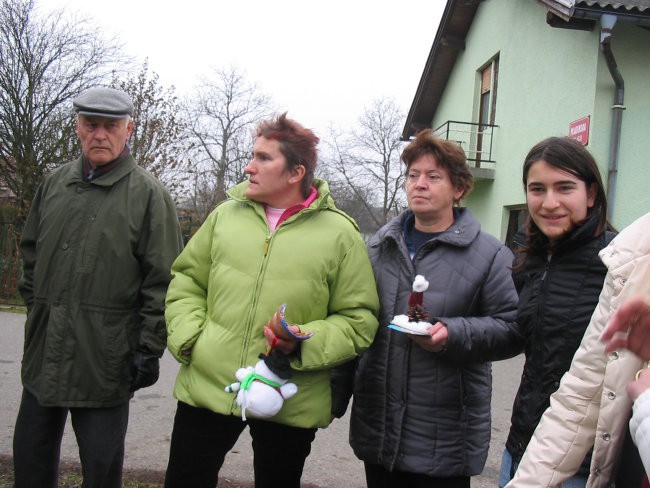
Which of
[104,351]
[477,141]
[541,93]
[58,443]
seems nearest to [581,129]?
[541,93]

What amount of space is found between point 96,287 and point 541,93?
9.15 meters

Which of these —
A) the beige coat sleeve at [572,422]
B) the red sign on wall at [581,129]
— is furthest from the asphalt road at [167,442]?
the red sign on wall at [581,129]

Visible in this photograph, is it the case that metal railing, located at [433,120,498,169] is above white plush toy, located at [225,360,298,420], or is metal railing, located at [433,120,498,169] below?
above

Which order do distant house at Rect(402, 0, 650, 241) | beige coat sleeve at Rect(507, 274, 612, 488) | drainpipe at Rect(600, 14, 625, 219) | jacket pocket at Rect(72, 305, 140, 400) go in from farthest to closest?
distant house at Rect(402, 0, 650, 241) → drainpipe at Rect(600, 14, 625, 219) → jacket pocket at Rect(72, 305, 140, 400) → beige coat sleeve at Rect(507, 274, 612, 488)

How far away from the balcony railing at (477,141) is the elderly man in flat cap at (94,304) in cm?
945

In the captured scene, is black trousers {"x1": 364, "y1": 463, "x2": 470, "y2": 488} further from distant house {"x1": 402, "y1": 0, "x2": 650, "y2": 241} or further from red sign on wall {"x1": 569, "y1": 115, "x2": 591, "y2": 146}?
red sign on wall {"x1": 569, "y1": 115, "x2": 591, "y2": 146}

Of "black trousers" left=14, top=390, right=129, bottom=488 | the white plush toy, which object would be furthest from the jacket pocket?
the white plush toy

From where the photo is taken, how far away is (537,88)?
10.2 meters

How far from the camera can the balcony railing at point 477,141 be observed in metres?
11.9

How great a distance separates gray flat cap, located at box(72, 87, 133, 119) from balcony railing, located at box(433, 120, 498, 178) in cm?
938

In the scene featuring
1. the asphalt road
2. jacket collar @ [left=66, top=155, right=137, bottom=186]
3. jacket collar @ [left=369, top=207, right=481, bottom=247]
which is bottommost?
the asphalt road

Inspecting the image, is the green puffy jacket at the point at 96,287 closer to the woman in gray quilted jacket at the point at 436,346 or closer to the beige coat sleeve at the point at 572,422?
the woman in gray quilted jacket at the point at 436,346

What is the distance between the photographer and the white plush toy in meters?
2.21

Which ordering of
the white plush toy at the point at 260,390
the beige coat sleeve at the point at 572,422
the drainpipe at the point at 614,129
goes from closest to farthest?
the beige coat sleeve at the point at 572,422
the white plush toy at the point at 260,390
the drainpipe at the point at 614,129
